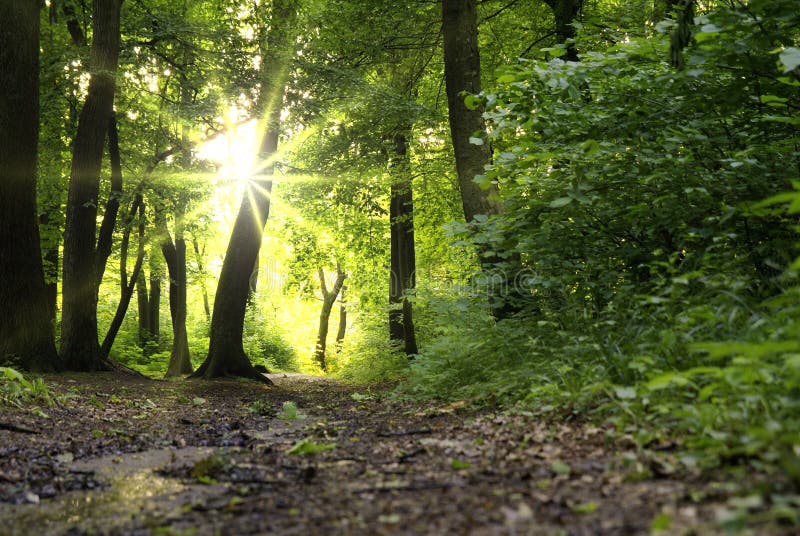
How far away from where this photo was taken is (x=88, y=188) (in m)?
11.3

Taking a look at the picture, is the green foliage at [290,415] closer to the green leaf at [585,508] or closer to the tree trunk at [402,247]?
the green leaf at [585,508]

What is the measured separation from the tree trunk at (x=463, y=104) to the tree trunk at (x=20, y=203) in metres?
6.75

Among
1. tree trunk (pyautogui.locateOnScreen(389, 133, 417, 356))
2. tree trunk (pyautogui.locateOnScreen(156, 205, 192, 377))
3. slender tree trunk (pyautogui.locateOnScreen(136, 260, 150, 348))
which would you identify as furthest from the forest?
slender tree trunk (pyautogui.locateOnScreen(136, 260, 150, 348))

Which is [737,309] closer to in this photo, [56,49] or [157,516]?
[157,516]

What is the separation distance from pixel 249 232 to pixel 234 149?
2.96 meters

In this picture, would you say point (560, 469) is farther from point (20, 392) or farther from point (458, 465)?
point (20, 392)

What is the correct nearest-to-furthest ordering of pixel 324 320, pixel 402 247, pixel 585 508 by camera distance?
1. pixel 585 508
2. pixel 402 247
3. pixel 324 320

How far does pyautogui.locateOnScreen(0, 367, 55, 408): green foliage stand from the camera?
617 centimetres

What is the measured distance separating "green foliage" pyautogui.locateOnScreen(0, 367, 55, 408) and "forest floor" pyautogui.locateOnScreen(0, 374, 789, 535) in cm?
32

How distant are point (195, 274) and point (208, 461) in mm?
24103

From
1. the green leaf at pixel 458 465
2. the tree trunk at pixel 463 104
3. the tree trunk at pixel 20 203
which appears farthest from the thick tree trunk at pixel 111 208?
the green leaf at pixel 458 465

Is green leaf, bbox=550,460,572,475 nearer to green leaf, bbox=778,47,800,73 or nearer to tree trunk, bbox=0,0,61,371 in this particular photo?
green leaf, bbox=778,47,800,73

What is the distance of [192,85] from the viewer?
1345 centimetres

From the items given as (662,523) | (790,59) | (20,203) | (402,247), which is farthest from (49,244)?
(662,523)
